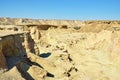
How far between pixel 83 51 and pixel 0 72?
18.1 m

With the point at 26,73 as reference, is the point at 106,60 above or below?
below

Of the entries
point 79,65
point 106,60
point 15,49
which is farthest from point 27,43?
point 106,60

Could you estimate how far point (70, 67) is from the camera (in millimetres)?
18906

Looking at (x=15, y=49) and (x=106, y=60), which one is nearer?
(x=15, y=49)

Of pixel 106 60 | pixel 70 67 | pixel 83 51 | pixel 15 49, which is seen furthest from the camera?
pixel 83 51

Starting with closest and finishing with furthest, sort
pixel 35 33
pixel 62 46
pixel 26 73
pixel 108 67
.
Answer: pixel 26 73 < pixel 108 67 < pixel 62 46 < pixel 35 33

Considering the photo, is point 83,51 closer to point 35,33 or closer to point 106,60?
point 106,60

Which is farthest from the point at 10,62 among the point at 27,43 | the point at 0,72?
the point at 27,43

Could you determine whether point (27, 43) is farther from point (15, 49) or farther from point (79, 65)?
point (79, 65)

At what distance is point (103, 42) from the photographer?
95.5ft

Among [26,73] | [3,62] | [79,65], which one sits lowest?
[79,65]

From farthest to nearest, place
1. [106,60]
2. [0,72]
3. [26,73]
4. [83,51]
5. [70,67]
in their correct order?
[83,51]
[106,60]
[70,67]
[26,73]
[0,72]

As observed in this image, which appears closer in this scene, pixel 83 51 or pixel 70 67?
pixel 70 67

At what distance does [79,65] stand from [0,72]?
12414 mm
